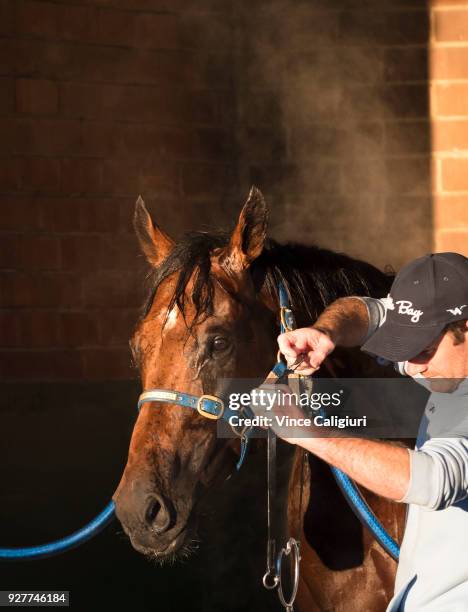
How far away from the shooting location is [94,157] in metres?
4.39

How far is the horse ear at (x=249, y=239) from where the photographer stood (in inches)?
104

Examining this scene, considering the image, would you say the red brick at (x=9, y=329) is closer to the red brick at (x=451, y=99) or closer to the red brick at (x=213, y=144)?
the red brick at (x=213, y=144)

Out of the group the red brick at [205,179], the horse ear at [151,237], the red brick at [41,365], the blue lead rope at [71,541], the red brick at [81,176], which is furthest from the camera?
the red brick at [205,179]

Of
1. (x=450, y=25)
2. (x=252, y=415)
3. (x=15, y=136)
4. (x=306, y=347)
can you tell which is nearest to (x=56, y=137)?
(x=15, y=136)

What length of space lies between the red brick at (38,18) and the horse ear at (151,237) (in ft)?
5.82

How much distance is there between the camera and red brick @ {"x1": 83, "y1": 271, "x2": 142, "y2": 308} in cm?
436

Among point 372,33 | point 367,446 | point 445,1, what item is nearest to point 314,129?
point 372,33

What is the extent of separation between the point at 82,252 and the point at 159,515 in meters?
2.21

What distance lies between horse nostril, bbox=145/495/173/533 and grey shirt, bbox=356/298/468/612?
670mm

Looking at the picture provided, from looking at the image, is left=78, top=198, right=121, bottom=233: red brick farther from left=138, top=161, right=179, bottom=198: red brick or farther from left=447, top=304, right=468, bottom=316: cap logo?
left=447, top=304, right=468, bottom=316: cap logo

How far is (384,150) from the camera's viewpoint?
4.67 meters

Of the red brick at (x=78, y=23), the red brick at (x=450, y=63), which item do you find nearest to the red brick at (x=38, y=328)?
the red brick at (x=78, y=23)

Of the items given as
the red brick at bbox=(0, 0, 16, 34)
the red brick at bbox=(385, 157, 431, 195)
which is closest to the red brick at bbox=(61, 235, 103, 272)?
the red brick at bbox=(0, 0, 16, 34)

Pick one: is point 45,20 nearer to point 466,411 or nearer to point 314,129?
point 314,129
